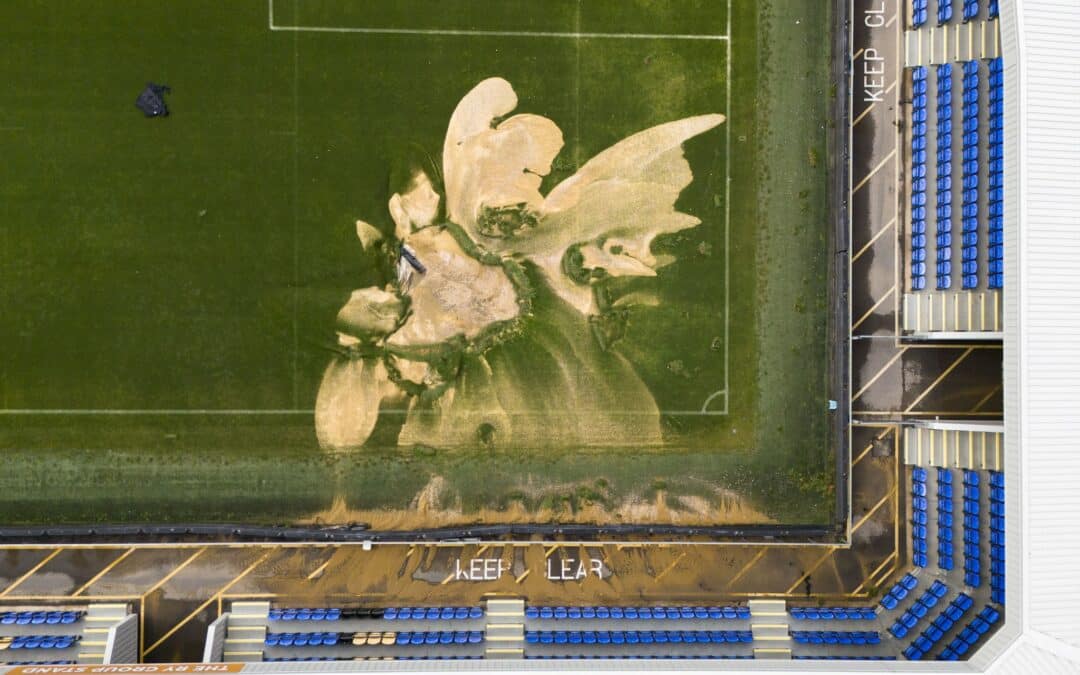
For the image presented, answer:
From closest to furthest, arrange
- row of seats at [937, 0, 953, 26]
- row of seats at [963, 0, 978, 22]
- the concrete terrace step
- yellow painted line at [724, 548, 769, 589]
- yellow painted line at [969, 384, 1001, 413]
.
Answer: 1. row of seats at [963, 0, 978, 22]
2. row of seats at [937, 0, 953, 26]
3. the concrete terrace step
4. yellow painted line at [724, 548, 769, 589]
5. yellow painted line at [969, 384, 1001, 413]

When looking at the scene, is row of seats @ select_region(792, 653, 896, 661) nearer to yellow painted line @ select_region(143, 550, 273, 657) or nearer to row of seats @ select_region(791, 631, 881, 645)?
row of seats @ select_region(791, 631, 881, 645)

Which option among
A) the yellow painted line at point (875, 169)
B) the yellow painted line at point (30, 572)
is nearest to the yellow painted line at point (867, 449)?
the yellow painted line at point (875, 169)

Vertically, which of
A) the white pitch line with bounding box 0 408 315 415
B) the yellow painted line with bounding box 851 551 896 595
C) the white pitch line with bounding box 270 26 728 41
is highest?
the white pitch line with bounding box 270 26 728 41

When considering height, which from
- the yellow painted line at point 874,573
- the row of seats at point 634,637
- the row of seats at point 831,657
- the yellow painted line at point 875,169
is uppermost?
the yellow painted line at point 875,169

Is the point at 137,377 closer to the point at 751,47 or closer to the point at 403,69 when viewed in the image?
the point at 403,69

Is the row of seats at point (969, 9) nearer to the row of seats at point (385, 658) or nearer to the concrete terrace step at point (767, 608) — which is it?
the concrete terrace step at point (767, 608)

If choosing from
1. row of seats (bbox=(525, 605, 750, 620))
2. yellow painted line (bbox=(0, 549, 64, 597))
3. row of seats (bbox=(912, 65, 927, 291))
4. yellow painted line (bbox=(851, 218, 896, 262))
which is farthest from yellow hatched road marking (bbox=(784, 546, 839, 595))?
yellow painted line (bbox=(0, 549, 64, 597))

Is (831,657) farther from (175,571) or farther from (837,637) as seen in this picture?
(175,571)
